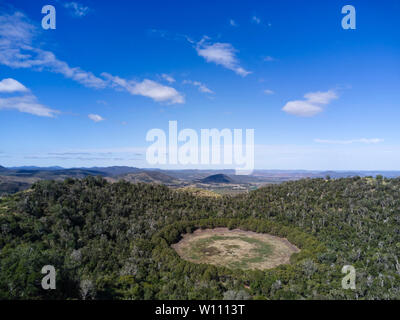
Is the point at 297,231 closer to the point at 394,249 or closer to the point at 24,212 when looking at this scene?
the point at 394,249

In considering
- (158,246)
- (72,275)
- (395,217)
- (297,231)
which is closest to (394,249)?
(395,217)

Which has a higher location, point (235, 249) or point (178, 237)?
point (178, 237)

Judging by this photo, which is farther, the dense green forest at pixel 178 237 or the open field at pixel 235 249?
the open field at pixel 235 249

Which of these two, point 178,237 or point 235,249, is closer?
point 235,249

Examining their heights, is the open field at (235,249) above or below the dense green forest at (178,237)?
below

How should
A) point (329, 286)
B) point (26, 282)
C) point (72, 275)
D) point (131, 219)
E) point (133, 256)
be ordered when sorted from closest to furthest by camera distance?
point (26, 282) < point (72, 275) < point (329, 286) < point (133, 256) < point (131, 219)

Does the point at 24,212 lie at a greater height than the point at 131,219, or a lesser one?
greater
